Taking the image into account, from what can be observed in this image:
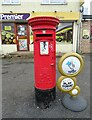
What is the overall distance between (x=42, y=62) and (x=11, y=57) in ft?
23.5

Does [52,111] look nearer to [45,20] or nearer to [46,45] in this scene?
[46,45]

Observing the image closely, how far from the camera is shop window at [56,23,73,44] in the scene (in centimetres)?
1166

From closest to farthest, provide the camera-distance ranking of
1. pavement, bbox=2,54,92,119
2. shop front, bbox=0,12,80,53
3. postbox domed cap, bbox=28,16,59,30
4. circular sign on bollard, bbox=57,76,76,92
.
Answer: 1. postbox domed cap, bbox=28,16,59,30
2. pavement, bbox=2,54,92,119
3. circular sign on bollard, bbox=57,76,76,92
4. shop front, bbox=0,12,80,53

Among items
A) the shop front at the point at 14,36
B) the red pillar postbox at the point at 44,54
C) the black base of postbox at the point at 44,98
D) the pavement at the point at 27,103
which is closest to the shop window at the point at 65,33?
the shop front at the point at 14,36

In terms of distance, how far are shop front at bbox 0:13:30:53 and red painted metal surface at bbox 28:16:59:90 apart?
8.39 metres

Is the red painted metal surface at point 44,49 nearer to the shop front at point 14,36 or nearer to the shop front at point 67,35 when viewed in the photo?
the shop front at point 67,35

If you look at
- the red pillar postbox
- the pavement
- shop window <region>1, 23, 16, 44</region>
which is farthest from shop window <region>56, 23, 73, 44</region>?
the red pillar postbox

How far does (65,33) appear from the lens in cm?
1188

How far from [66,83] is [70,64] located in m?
0.44

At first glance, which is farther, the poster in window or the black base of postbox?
the poster in window

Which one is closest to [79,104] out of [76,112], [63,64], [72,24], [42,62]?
[76,112]

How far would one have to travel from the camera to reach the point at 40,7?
11172 mm

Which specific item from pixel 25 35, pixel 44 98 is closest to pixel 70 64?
pixel 44 98

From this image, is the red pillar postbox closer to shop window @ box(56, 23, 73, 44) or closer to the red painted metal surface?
the red painted metal surface
